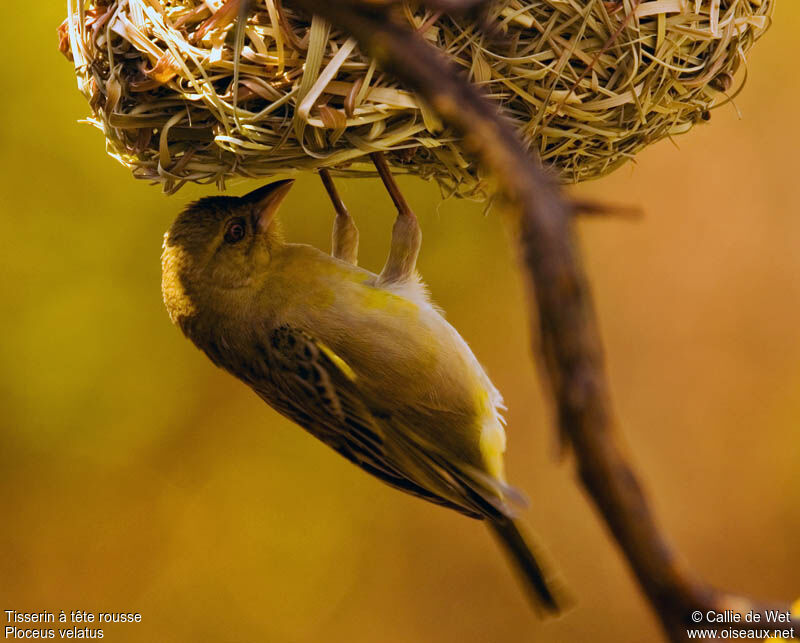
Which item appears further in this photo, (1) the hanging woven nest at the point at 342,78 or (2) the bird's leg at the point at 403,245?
(2) the bird's leg at the point at 403,245

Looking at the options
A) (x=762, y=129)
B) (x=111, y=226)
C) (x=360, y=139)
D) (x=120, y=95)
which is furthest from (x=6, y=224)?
(x=762, y=129)

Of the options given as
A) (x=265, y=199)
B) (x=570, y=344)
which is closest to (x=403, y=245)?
(x=265, y=199)

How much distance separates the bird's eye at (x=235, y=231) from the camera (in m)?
1.99

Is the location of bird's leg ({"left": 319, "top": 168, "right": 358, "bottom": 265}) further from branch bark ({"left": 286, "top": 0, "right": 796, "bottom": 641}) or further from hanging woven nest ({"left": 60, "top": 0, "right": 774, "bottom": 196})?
branch bark ({"left": 286, "top": 0, "right": 796, "bottom": 641})

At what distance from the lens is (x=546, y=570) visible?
2104 mm

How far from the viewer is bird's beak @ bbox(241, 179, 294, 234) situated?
200cm

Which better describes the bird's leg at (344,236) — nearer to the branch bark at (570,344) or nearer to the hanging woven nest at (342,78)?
the hanging woven nest at (342,78)

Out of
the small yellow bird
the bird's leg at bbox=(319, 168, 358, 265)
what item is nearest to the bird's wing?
the small yellow bird

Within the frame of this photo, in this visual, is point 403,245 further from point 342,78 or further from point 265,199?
point 342,78

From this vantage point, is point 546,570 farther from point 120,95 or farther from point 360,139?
point 120,95

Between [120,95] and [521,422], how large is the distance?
9.74 feet

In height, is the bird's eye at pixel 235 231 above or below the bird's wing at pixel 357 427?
above

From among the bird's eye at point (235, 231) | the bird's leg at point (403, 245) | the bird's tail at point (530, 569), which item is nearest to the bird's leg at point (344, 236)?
the bird's leg at point (403, 245)

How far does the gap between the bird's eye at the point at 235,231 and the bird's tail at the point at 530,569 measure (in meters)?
0.81
